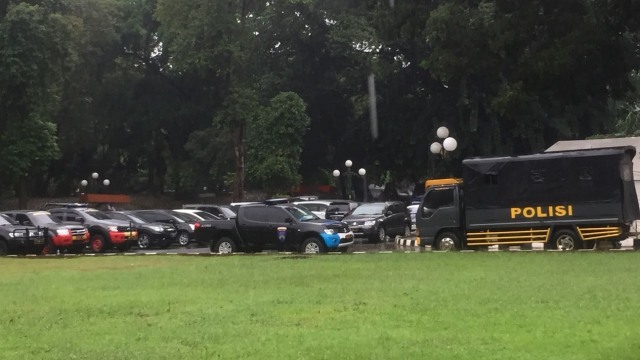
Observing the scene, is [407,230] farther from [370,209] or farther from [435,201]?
[435,201]

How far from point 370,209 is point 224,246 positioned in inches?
313

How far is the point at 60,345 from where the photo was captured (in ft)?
30.4

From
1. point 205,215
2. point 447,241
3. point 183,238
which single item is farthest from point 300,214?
point 205,215

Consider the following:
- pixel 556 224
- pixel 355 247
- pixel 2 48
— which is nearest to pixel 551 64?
pixel 556 224

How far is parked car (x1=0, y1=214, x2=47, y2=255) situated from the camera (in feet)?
92.9

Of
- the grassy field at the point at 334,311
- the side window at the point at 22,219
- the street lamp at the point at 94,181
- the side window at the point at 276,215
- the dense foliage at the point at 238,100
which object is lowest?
the grassy field at the point at 334,311

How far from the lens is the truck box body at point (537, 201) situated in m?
22.2

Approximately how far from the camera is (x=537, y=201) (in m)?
23.1

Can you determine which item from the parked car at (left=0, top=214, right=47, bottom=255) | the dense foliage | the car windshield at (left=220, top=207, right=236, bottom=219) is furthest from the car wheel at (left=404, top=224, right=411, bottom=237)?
the parked car at (left=0, top=214, right=47, bottom=255)

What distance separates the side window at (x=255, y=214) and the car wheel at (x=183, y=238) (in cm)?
959

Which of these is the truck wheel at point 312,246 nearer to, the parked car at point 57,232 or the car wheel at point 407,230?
the car wheel at point 407,230

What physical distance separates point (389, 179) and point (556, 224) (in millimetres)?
36880

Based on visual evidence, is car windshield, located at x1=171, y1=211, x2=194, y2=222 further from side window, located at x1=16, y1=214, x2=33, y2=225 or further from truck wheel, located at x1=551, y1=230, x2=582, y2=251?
truck wheel, located at x1=551, y1=230, x2=582, y2=251

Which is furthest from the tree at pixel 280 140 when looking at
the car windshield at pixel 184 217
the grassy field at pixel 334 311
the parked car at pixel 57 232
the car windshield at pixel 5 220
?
the grassy field at pixel 334 311
